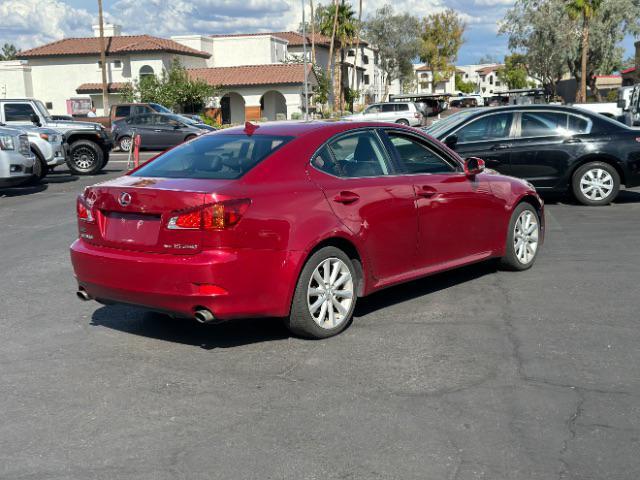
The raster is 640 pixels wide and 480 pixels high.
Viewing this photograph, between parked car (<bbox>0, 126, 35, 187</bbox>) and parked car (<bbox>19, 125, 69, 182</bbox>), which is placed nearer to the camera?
parked car (<bbox>0, 126, 35, 187</bbox>)

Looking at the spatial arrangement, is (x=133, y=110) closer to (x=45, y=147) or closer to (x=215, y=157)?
(x=45, y=147)

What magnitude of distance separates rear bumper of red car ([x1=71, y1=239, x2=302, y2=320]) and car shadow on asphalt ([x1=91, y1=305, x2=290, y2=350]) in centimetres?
55

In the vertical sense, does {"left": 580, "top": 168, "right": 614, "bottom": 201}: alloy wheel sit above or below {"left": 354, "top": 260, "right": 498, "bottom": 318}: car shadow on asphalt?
above

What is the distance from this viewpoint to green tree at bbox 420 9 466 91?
102750mm

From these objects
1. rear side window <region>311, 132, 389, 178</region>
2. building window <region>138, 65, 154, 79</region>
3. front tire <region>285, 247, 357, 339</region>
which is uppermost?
building window <region>138, 65, 154, 79</region>

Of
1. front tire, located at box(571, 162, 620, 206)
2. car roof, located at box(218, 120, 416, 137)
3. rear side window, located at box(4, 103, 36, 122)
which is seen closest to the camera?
car roof, located at box(218, 120, 416, 137)

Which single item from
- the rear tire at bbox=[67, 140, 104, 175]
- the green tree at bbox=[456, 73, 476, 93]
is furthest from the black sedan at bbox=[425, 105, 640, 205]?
the green tree at bbox=[456, 73, 476, 93]

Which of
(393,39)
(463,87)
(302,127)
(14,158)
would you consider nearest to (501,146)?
(302,127)

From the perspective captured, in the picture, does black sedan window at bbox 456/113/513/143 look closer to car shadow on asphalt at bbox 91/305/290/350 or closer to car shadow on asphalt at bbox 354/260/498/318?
car shadow on asphalt at bbox 354/260/498/318

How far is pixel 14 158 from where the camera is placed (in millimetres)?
16531

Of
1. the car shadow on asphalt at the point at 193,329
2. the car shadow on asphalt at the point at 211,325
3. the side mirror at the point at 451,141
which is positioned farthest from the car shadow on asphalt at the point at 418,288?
the side mirror at the point at 451,141

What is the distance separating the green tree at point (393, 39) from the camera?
317ft

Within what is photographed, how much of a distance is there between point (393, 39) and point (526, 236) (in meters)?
93.5

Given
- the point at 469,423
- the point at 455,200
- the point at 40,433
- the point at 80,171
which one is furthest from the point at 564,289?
the point at 80,171
